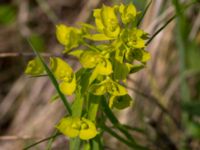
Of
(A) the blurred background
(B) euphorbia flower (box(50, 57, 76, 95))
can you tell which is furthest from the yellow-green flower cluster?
(A) the blurred background

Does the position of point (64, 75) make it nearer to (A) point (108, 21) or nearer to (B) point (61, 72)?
(B) point (61, 72)

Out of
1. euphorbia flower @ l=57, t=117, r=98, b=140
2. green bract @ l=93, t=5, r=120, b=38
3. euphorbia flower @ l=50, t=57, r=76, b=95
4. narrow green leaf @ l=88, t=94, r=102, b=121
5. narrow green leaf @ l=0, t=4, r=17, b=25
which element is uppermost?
green bract @ l=93, t=5, r=120, b=38

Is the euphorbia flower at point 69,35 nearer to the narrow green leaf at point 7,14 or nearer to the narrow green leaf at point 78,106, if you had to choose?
the narrow green leaf at point 78,106

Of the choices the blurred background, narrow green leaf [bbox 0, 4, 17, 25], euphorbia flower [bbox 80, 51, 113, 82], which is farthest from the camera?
narrow green leaf [bbox 0, 4, 17, 25]

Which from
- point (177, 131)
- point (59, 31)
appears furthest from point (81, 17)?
point (59, 31)

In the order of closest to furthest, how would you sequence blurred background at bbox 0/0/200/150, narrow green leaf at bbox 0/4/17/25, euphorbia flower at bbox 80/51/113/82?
1. euphorbia flower at bbox 80/51/113/82
2. blurred background at bbox 0/0/200/150
3. narrow green leaf at bbox 0/4/17/25

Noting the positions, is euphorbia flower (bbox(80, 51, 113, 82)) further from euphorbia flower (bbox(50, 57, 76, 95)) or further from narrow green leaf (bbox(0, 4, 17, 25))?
narrow green leaf (bbox(0, 4, 17, 25))
